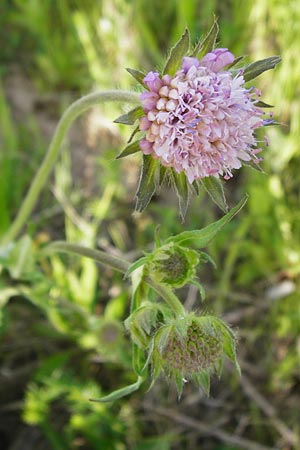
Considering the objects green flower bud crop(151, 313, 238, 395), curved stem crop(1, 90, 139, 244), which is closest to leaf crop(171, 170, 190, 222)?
curved stem crop(1, 90, 139, 244)

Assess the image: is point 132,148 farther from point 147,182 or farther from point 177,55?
point 177,55

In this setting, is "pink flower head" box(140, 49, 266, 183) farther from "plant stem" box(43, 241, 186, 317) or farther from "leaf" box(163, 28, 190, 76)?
"plant stem" box(43, 241, 186, 317)

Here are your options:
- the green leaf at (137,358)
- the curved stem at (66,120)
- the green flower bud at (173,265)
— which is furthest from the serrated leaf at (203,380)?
the curved stem at (66,120)

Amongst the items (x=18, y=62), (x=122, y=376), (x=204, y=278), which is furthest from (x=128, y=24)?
(x=122, y=376)

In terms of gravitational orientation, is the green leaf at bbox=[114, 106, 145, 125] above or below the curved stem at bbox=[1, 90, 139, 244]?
below

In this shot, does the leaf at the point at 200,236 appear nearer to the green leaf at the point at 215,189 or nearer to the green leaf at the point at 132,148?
the green leaf at the point at 215,189

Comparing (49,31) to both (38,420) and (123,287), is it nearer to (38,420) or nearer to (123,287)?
(123,287)
